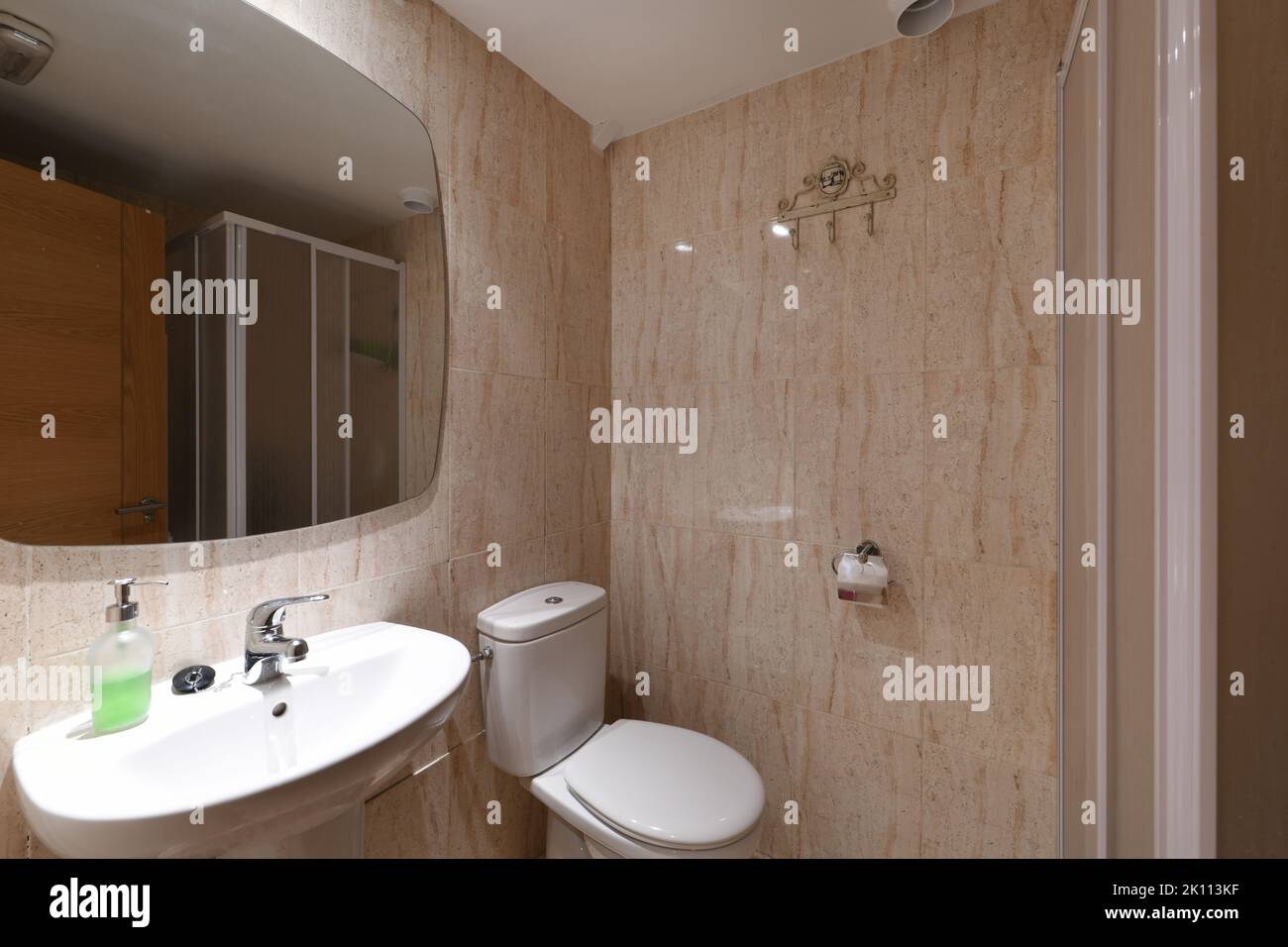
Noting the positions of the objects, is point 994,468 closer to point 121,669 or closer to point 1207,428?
point 1207,428

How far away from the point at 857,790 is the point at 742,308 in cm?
135

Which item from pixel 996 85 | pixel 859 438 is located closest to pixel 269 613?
pixel 859 438

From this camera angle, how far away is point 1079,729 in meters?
1.00

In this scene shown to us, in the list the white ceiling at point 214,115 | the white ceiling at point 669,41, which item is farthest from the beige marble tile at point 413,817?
the white ceiling at point 669,41

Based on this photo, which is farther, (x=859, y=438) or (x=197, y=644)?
(x=859, y=438)

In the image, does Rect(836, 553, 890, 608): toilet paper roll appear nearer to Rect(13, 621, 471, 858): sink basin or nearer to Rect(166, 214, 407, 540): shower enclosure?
Rect(13, 621, 471, 858): sink basin

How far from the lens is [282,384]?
951 mm

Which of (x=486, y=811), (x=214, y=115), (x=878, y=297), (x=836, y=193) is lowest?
(x=486, y=811)

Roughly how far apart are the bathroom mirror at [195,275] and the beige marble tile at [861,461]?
3.32 ft

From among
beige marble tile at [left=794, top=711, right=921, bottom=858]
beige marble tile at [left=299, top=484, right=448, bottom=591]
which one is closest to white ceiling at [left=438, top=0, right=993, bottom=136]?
beige marble tile at [left=299, top=484, right=448, bottom=591]

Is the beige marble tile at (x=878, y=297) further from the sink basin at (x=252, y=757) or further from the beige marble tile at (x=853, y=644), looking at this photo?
the sink basin at (x=252, y=757)

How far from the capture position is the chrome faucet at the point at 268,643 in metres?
0.86

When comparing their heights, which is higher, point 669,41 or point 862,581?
point 669,41

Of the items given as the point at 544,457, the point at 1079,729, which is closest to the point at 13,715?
the point at 544,457
